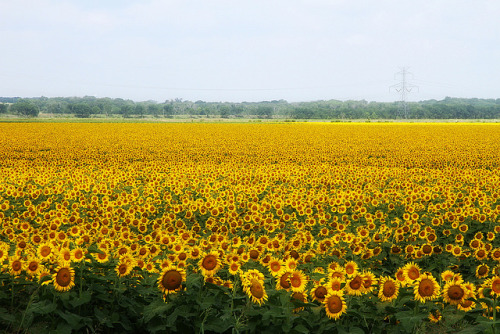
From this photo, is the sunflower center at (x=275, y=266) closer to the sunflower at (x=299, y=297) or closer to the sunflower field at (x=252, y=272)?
the sunflower field at (x=252, y=272)

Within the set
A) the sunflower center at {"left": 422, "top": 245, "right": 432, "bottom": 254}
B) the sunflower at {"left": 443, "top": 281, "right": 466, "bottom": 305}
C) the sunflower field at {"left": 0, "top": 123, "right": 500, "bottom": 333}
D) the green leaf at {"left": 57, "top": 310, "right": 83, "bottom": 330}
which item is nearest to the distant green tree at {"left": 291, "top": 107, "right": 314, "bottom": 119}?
the sunflower field at {"left": 0, "top": 123, "right": 500, "bottom": 333}

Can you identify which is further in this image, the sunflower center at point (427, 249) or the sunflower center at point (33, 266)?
the sunflower center at point (427, 249)

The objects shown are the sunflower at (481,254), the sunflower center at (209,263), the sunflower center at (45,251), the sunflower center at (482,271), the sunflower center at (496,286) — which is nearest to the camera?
the sunflower center at (496,286)

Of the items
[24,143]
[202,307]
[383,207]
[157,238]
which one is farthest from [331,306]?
[24,143]

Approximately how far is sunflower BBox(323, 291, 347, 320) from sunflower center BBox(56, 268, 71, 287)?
8.19 ft

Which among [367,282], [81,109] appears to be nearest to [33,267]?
[367,282]

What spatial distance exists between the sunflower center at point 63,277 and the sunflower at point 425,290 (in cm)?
332

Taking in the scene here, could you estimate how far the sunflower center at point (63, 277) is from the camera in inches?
171

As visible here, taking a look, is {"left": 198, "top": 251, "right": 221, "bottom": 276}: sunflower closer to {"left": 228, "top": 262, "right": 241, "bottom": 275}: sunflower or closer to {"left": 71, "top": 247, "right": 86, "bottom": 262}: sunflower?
{"left": 228, "top": 262, "right": 241, "bottom": 275}: sunflower

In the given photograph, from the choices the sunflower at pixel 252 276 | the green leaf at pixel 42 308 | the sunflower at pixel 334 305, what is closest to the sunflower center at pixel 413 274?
the sunflower at pixel 334 305

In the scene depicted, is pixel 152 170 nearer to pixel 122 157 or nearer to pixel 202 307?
pixel 122 157

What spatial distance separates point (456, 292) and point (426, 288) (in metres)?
0.29

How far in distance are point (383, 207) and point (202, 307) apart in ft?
24.3

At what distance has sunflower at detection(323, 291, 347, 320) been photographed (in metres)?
3.94
